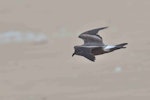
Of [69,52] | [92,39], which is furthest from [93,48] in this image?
[69,52]

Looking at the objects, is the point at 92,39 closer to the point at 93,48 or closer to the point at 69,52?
the point at 93,48

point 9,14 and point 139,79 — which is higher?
point 9,14

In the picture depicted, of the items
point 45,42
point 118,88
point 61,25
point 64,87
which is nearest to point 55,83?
point 64,87

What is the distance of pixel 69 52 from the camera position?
16.2 metres

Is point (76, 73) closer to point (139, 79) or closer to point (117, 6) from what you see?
point (139, 79)

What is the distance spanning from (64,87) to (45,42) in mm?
3576

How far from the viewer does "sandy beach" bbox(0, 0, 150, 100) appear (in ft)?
45.0

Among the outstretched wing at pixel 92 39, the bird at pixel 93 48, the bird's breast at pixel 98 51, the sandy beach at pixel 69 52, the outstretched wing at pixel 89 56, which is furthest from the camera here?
the sandy beach at pixel 69 52

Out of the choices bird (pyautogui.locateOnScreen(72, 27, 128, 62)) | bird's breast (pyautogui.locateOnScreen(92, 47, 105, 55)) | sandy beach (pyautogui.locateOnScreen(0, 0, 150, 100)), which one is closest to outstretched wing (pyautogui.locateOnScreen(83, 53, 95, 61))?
bird (pyautogui.locateOnScreen(72, 27, 128, 62))

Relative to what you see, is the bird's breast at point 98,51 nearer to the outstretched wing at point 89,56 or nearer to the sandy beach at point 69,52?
the outstretched wing at point 89,56

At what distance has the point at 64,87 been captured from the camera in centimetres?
1385

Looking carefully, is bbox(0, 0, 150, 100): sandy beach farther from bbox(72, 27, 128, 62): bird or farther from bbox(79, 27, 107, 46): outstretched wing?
bbox(72, 27, 128, 62): bird

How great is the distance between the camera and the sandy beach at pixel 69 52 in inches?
540

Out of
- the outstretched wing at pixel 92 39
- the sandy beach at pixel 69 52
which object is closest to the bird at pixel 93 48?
the outstretched wing at pixel 92 39
